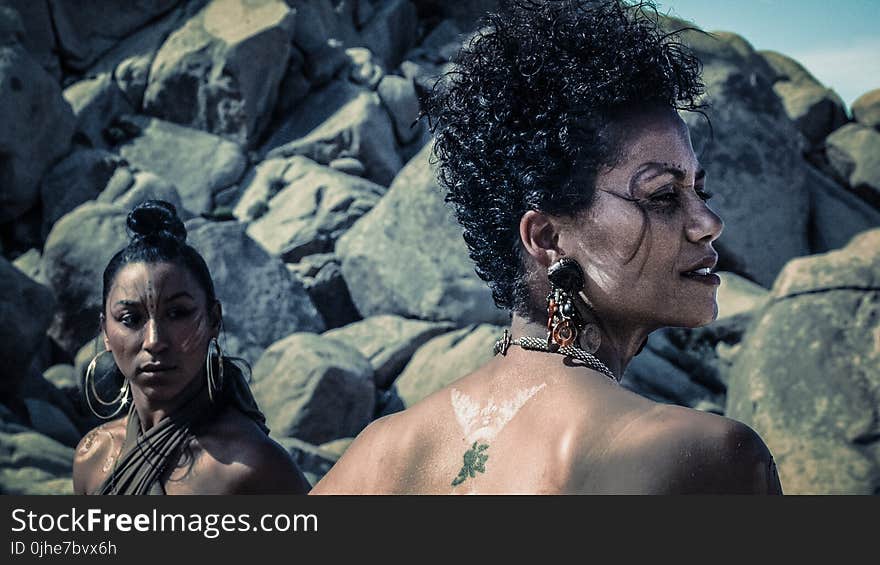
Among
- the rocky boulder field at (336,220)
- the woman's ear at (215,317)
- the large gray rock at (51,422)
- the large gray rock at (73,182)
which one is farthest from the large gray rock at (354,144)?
the woman's ear at (215,317)

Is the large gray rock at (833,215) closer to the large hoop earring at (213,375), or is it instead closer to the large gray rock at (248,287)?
the large gray rock at (248,287)

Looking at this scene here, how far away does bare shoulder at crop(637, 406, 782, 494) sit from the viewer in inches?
68.8

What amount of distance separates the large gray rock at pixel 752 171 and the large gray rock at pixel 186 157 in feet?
26.9

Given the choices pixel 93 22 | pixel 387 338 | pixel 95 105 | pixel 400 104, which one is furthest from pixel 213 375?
pixel 93 22

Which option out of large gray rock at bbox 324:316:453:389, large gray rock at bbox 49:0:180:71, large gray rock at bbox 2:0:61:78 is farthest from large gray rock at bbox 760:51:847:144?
large gray rock at bbox 2:0:61:78

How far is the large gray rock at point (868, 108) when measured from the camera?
21.5 metres

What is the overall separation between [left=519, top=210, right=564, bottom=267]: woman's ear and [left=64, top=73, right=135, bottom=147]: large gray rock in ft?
58.8

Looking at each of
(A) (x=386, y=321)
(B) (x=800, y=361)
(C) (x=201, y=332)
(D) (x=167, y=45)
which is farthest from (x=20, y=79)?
(C) (x=201, y=332)

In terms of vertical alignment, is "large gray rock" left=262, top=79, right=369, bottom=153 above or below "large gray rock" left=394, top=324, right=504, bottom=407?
below

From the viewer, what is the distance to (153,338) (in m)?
3.69

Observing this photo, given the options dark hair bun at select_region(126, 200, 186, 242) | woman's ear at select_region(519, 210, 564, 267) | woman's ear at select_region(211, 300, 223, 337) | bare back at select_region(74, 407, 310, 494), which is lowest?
bare back at select_region(74, 407, 310, 494)

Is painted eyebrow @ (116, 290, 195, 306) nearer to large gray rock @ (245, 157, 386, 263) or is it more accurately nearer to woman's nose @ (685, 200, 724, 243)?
woman's nose @ (685, 200, 724, 243)

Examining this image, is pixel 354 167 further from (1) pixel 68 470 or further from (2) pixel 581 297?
(2) pixel 581 297

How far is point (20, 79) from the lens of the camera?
16.1 metres
